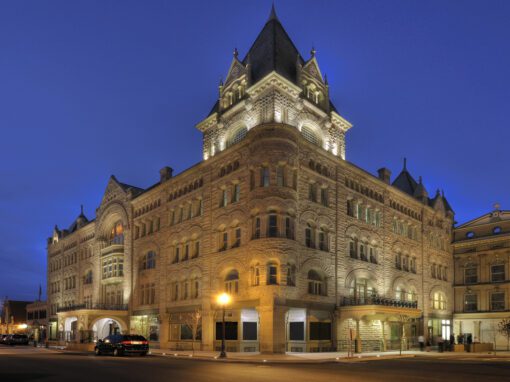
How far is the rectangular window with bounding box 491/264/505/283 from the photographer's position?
58875 millimetres

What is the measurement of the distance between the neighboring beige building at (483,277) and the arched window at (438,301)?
238 cm

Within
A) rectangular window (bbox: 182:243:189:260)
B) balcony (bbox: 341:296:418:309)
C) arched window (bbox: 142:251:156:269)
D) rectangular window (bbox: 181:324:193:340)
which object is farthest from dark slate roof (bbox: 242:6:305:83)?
rectangular window (bbox: 181:324:193:340)

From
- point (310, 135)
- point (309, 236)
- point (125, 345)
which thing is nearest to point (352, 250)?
point (309, 236)

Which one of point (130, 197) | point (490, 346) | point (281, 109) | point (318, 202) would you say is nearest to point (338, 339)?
point (318, 202)

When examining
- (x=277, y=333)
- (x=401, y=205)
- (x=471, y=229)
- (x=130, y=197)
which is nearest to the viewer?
(x=277, y=333)

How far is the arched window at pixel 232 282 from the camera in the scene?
139 ft

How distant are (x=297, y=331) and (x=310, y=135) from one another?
16433mm

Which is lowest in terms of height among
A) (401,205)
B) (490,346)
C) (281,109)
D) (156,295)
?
(490,346)

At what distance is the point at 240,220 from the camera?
139 ft

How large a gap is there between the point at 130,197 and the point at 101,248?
8808mm

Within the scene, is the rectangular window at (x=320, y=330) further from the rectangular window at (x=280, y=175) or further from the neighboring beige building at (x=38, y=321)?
the neighboring beige building at (x=38, y=321)

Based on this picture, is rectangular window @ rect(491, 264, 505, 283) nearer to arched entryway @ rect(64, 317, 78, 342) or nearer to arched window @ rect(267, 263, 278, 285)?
arched window @ rect(267, 263, 278, 285)

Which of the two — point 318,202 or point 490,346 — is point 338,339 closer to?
point 318,202

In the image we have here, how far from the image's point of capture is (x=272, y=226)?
3953 centimetres
